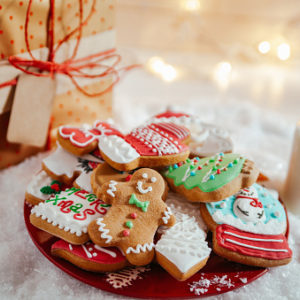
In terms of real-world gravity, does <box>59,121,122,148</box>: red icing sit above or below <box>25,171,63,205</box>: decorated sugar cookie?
above

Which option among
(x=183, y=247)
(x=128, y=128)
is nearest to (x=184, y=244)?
(x=183, y=247)

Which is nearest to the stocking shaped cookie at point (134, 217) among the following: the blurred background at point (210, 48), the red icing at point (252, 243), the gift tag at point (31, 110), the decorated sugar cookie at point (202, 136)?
the red icing at point (252, 243)

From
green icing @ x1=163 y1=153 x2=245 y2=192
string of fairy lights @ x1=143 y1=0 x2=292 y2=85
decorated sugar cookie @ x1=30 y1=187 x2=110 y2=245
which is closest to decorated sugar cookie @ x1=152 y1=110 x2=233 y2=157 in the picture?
green icing @ x1=163 y1=153 x2=245 y2=192

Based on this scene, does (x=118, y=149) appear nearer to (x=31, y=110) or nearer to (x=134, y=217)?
(x=134, y=217)

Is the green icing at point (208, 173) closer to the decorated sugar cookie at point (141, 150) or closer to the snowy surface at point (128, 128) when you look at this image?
the decorated sugar cookie at point (141, 150)

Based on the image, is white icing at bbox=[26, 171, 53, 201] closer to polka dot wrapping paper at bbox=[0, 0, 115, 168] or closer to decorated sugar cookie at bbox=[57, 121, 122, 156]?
decorated sugar cookie at bbox=[57, 121, 122, 156]

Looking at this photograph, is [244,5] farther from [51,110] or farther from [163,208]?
[163,208]

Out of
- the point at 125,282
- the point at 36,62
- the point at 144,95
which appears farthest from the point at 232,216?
the point at 144,95
